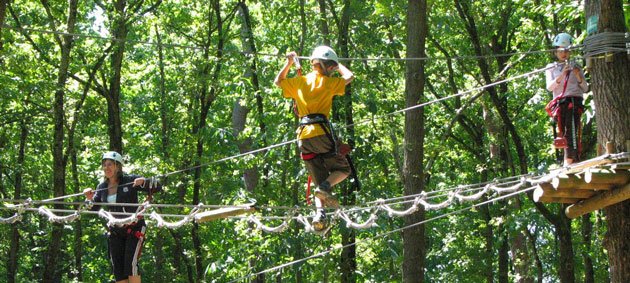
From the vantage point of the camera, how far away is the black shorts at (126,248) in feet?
22.9

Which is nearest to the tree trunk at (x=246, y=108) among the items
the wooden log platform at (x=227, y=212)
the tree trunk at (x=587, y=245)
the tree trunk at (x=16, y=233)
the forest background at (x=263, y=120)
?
the forest background at (x=263, y=120)

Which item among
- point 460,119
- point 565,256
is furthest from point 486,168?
point 565,256

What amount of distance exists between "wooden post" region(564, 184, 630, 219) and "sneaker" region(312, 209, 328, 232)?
82.6 inches

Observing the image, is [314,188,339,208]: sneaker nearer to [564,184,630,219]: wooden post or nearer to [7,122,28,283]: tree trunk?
[564,184,630,219]: wooden post

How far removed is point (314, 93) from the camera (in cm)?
683

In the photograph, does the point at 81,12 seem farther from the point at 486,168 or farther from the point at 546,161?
the point at 546,161

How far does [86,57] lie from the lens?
1560 centimetres

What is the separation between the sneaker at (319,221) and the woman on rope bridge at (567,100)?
1958mm

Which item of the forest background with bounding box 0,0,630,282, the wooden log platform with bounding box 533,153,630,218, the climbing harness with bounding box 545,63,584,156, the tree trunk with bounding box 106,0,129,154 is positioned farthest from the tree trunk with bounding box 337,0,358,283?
the wooden log platform with bounding box 533,153,630,218

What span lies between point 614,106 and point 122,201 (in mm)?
3865

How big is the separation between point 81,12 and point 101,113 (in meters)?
1.92

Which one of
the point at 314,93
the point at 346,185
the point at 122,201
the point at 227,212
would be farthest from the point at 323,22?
the point at 227,212

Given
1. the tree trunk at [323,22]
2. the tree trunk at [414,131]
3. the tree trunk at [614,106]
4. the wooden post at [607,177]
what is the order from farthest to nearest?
the tree trunk at [323,22] → the tree trunk at [414,131] → the tree trunk at [614,106] → the wooden post at [607,177]

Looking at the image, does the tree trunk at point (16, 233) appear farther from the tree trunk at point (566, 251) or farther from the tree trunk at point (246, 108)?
the tree trunk at point (566, 251)
